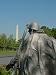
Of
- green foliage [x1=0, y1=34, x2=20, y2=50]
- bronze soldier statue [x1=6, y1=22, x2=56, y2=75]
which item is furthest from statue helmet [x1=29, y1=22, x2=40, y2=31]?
green foliage [x1=0, y1=34, x2=20, y2=50]

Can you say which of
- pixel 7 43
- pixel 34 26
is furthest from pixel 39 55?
pixel 7 43

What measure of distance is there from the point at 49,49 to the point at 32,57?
0.33m

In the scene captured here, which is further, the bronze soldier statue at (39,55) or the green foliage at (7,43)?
the green foliage at (7,43)

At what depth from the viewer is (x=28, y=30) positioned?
20.4ft

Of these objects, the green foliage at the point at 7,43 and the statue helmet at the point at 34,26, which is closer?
the statue helmet at the point at 34,26

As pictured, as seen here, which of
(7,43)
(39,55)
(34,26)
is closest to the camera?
(39,55)

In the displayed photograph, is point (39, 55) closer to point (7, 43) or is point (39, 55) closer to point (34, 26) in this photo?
point (34, 26)

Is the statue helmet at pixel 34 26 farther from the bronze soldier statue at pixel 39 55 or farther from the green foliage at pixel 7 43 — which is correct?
the green foliage at pixel 7 43

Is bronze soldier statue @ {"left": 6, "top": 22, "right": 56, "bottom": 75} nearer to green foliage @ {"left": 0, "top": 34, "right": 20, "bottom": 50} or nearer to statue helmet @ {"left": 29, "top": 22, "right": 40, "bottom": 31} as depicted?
statue helmet @ {"left": 29, "top": 22, "right": 40, "bottom": 31}

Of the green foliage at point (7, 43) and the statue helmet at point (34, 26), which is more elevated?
the statue helmet at point (34, 26)

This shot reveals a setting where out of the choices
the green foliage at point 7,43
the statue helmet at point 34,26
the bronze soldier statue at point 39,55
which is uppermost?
the statue helmet at point 34,26

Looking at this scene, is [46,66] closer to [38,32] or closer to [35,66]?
[35,66]

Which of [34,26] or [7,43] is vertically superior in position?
[34,26]

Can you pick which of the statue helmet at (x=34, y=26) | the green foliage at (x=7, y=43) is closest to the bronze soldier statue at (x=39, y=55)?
the statue helmet at (x=34, y=26)
